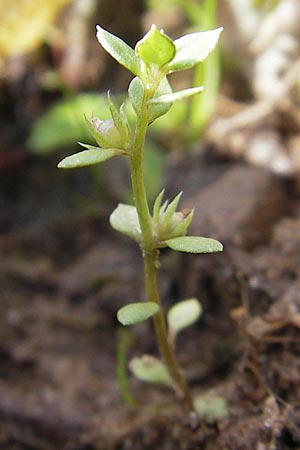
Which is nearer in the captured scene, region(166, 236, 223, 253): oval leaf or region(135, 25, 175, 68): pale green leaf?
region(135, 25, 175, 68): pale green leaf

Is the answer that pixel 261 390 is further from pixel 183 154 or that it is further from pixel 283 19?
pixel 283 19

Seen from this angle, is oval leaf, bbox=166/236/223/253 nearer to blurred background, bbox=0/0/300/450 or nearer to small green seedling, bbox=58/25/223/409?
small green seedling, bbox=58/25/223/409

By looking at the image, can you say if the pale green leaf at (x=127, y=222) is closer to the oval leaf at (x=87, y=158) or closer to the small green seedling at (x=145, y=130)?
the small green seedling at (x=145, y=130)

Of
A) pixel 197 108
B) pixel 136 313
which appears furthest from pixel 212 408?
pixel 197 108

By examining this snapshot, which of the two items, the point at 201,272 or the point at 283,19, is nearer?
the point at 201,272

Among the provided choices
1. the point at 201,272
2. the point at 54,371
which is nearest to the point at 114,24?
the point at 201,272

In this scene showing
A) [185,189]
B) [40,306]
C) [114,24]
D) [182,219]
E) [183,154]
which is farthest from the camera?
[114,24]

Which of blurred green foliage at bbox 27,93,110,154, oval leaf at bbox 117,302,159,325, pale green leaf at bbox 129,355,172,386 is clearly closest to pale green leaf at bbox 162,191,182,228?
oval leaf at bbox 117,302,159,325
